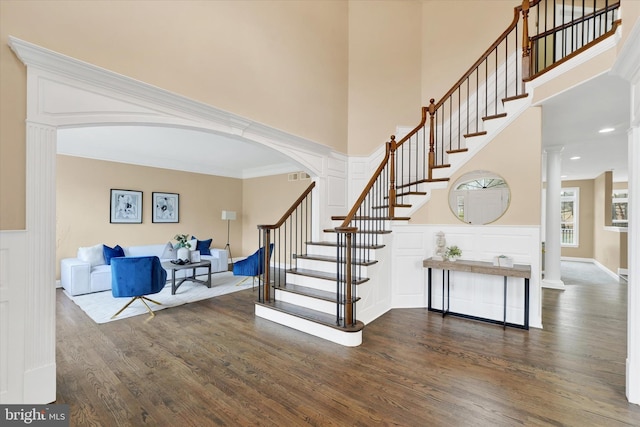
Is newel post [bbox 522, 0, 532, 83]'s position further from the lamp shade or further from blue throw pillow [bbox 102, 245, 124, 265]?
blue throw pillow [bbox 102, 245, 124, 265]

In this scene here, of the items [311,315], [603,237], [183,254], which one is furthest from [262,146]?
[603,237]

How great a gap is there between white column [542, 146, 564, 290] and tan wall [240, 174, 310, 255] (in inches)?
201

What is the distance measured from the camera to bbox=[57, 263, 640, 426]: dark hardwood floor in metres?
1.94

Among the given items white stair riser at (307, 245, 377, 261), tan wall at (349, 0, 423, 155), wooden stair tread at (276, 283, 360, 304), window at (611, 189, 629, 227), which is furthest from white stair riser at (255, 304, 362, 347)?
window at (611, 189, 629, 227)

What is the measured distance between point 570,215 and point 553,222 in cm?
510

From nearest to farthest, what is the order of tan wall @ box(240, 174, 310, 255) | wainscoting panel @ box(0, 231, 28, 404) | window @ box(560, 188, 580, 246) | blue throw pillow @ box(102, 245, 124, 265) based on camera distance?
wainscoting panel @ box(0, 231, 28, 404) < blue throw pillow @ box(102, 245, 124, 265) < tan wall @ box(240, 174, 310, 255) < window @ box(560, 188, 580, 246)

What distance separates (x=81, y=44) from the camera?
231 centimetres

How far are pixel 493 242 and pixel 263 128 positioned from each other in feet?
11.3

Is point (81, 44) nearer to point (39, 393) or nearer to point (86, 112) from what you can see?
point (86, 112)

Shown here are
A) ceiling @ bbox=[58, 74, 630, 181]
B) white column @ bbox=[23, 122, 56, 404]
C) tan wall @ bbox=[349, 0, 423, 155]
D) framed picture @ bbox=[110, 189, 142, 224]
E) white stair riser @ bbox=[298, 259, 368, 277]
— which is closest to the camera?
white column @ bbox=[23, 122, 56, 404]

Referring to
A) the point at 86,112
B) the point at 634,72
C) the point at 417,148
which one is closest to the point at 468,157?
the point at 417,148

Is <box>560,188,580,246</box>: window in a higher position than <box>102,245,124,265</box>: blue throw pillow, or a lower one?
higher

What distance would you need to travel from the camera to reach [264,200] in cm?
820

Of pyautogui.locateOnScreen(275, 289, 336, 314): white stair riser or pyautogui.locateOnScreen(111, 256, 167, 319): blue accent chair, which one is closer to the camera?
pyautogui.locateOnScreen(275, 289, 336, 314): white stair riser
